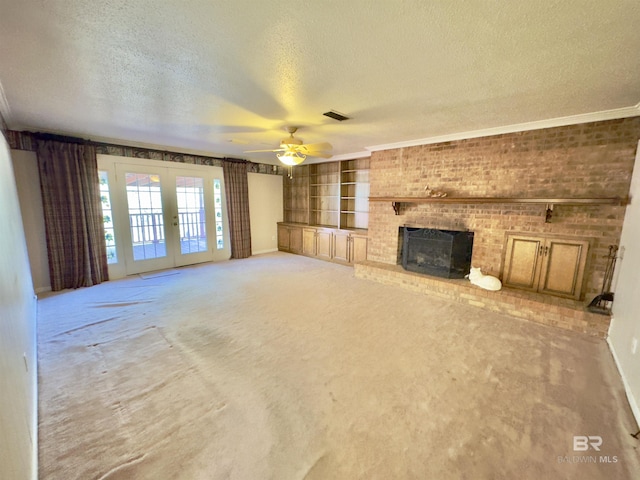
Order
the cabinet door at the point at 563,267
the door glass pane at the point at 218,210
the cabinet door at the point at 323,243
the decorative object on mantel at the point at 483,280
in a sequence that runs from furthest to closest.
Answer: the cabinet door at the point at 323,243 → the door glass pane at the point at 218,210 → the decorative object on mantel at the point at 483,280 → the cabinet door at the point at 563,267

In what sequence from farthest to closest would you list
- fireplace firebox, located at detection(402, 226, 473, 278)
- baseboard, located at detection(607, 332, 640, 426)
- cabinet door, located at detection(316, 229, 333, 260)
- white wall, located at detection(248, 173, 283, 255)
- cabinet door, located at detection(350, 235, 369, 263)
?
white wall, located at detection(248, 173, 283, 255) < cabinet door, located at detection(316, 229, 333, 260) < cabinet door, located at detection(350, 235, 369, 263) < fireplace firebox, located at detection(402, 226, 473, 278) < baseboard, located at detection(607, 332, 640, 426)

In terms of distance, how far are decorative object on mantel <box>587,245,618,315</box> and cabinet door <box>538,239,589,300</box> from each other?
192mm

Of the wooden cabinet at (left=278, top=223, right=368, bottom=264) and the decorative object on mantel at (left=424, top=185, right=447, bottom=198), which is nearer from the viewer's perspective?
the decorative object on mantel at (left=424, top=185, right=447, bottom=198)

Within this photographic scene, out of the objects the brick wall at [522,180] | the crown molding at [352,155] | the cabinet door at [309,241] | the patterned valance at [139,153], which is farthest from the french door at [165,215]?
the brick wall at [522,180]

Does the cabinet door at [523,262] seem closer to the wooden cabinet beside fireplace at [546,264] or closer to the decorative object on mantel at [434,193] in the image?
the wooden cabinet beside fireplace at [546,264]

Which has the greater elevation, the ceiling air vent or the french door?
the ceiling air vent

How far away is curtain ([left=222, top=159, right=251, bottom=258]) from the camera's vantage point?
5.94m

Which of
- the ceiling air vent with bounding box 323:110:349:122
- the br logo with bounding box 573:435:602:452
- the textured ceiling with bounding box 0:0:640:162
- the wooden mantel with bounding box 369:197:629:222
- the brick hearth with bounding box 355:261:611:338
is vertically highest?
the textured ceiling with bounding box 0:0:640:162

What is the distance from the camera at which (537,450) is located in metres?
1.54

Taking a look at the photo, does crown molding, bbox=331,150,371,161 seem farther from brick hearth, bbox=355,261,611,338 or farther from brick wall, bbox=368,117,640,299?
brick hearth, bbox=355,261,611,338

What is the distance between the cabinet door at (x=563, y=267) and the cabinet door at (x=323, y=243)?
3.79 metres

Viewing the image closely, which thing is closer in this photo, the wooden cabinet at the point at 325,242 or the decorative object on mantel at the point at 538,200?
the decorative object on mantel at the point at 538,200

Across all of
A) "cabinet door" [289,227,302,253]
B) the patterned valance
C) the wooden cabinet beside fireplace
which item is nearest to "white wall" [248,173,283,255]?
the patterned valance

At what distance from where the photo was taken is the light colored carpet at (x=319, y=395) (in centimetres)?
146
